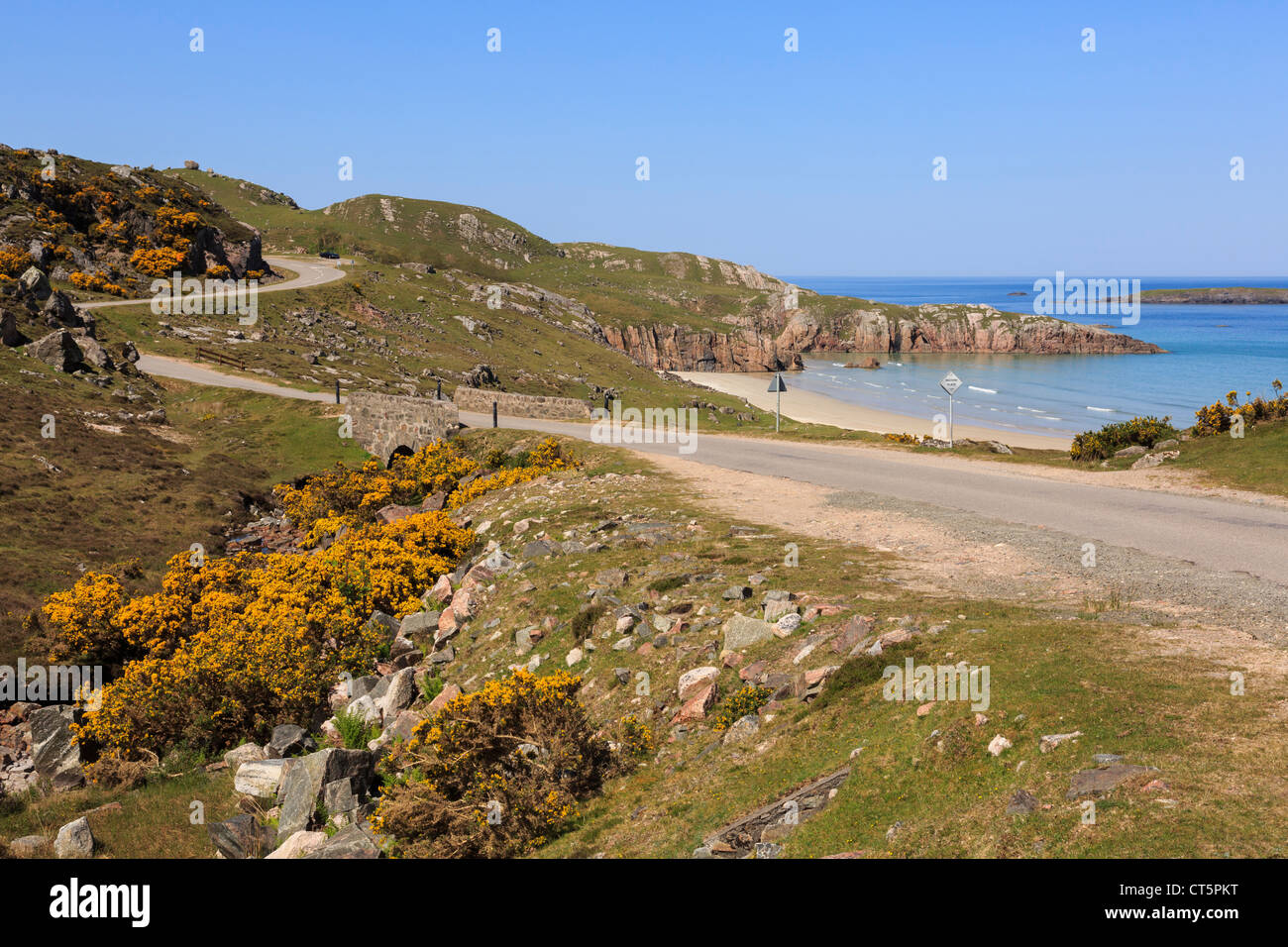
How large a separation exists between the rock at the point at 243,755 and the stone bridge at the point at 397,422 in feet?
67.1

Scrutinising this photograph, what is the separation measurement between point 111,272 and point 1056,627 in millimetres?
79577

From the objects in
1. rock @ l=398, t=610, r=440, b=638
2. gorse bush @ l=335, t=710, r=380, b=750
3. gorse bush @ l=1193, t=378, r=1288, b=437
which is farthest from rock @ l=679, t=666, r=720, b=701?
gorse bush @ l=1193, t=378, r=1288, b=437

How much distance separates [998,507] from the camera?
18.5 metres

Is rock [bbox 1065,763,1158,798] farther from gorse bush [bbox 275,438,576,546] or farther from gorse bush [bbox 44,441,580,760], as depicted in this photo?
gorse bush [bbox 275,438,576,546]

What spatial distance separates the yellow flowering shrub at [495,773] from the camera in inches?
391

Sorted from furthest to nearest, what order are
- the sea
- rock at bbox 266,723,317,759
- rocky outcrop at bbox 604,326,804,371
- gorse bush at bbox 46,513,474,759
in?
rocky outcrop at bbox 604,326,804,371 < the sea < gorse bush at bbox 46,513,474,759 < rock at bbox 266,723,317,759

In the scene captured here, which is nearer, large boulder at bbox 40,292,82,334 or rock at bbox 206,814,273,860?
rock at bbox 206,814,273,860

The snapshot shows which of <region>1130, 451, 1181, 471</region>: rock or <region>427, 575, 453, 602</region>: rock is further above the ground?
<region>1130, 451, 1181, 471</region>: rock

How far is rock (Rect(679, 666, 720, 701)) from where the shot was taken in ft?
38.0

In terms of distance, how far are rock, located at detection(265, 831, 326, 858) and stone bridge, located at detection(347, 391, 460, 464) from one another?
964 inches

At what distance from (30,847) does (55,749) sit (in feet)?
14.0

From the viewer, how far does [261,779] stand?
43.8ft

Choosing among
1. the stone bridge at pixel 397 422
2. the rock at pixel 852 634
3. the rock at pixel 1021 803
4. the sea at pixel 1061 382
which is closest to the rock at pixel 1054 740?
the rock at pixel 1021 803

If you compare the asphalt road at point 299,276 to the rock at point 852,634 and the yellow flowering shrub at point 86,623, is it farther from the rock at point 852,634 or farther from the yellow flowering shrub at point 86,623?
the rock at point 852,634
